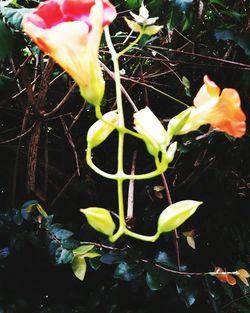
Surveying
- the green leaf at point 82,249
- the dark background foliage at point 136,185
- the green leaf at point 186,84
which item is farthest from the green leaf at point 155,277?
the green leaf at point 186,84

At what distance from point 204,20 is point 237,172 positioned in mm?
364

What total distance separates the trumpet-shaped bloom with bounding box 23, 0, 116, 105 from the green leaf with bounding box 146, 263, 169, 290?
0.47 metres

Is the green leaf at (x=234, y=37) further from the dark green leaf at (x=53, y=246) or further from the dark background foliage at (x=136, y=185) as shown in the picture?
the dark green leaf at (x=53, y=246)

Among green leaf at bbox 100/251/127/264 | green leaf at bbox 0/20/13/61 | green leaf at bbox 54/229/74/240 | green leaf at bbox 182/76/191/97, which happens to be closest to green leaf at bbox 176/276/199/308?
green leaf at bbox 100/251/127/264

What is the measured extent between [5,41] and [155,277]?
48 cm

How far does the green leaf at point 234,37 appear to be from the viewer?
92 cm

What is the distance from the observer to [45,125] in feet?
3.25

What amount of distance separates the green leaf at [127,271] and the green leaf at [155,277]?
0.02 metres

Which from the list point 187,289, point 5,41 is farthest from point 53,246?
point 5,41

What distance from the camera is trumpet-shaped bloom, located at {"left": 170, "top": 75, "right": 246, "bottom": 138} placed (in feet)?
1.53

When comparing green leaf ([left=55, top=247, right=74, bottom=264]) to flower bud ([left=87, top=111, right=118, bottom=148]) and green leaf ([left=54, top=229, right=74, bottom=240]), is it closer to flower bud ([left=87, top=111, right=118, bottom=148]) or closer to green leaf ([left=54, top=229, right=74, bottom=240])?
green leaf ([left=54, top=229, right=74, bottom=240])

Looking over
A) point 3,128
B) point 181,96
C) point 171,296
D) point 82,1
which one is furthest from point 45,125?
point 82,1

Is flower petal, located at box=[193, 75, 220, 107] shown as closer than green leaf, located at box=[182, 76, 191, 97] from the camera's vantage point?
Yes

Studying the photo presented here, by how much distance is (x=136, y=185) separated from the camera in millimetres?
1031
